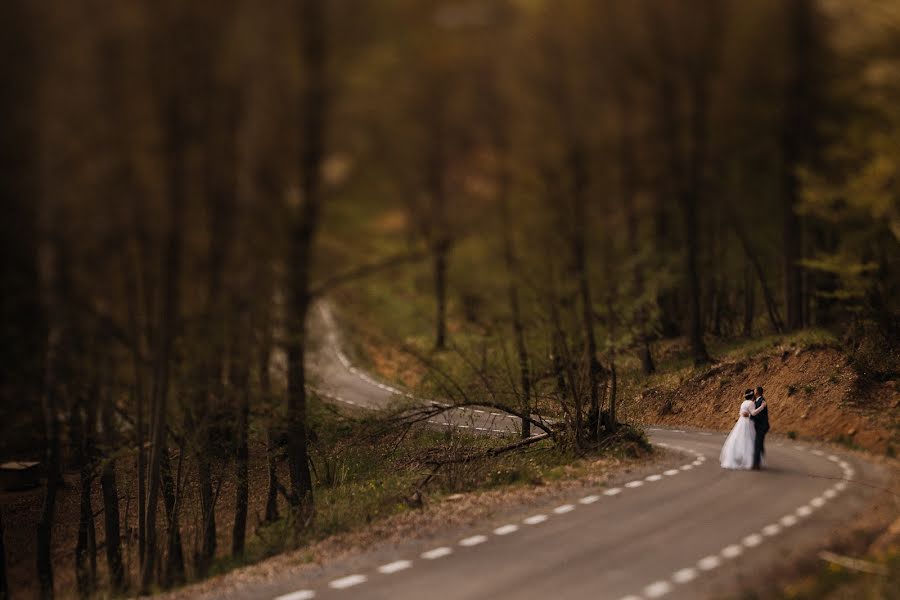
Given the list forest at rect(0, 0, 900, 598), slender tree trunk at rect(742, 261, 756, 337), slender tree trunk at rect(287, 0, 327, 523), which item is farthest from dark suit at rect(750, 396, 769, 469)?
→ slender tree trunk at rect(742, 261, 756, 337)

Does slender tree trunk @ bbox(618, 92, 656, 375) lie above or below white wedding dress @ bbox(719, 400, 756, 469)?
above

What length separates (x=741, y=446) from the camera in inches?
679

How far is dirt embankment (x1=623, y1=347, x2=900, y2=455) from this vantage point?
2042 centimetres

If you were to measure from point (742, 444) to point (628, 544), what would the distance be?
250 inches

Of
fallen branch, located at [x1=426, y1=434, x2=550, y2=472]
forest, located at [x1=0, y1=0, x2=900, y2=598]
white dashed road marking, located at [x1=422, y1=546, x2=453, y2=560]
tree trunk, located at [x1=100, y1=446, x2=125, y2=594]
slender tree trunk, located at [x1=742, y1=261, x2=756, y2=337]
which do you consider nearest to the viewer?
white dashed road marking, located at [x1=422, y1=546, x2=453, y2=560]

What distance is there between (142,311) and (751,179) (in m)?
20.9

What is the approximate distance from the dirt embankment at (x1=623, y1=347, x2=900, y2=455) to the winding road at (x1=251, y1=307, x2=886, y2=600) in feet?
12.6

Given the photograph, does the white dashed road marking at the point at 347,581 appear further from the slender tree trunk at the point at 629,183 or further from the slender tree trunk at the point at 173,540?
the slender tree trunk at the point at 629,183

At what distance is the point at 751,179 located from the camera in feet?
95.7

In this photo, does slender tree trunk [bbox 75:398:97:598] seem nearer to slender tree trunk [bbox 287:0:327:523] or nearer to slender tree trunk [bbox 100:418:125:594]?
slender tree trunk [bbox 100:418:125:594]

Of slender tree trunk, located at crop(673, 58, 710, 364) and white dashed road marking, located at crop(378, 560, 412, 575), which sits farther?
slender tree trunk, located at crop(673, 58, 710, 364)

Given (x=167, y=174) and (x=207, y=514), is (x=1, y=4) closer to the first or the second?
(x=167, y=174)

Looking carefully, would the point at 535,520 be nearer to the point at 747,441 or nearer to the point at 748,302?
the point at 747,441

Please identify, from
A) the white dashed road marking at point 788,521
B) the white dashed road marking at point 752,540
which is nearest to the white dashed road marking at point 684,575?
the white dashed road marking at point 752,540
